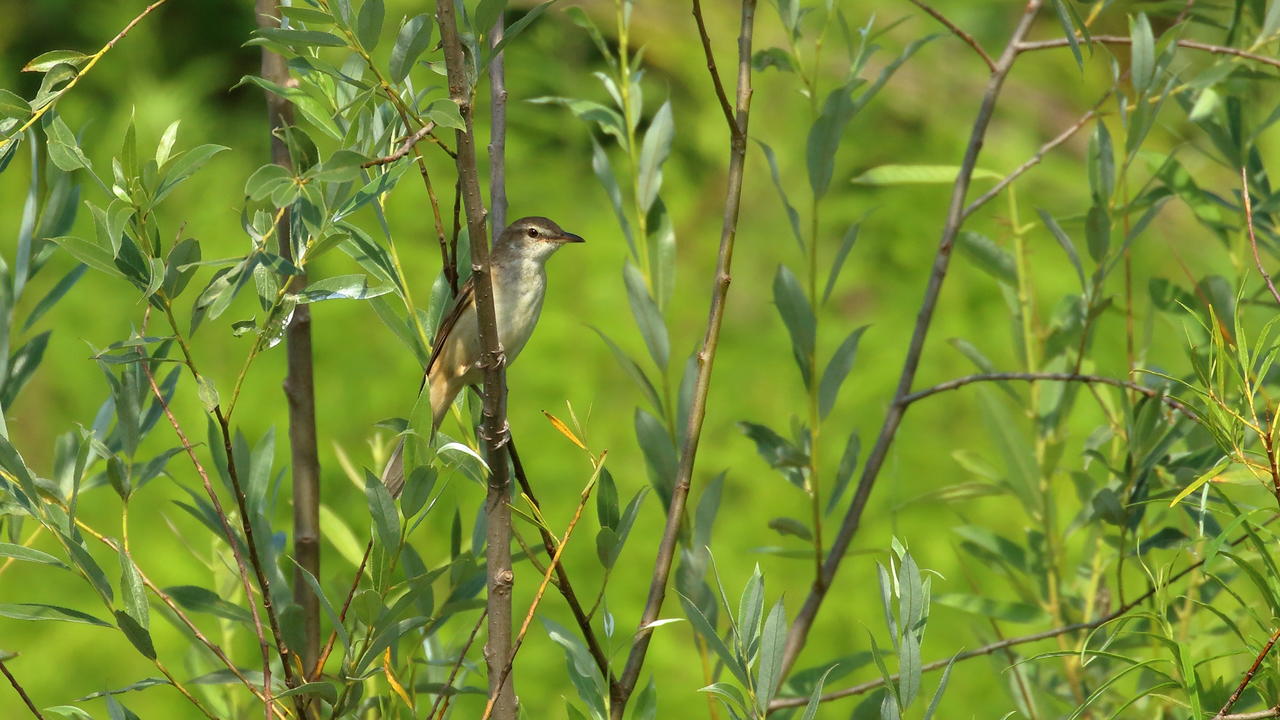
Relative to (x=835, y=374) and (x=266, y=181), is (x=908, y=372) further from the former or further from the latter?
(x=266, y=181)

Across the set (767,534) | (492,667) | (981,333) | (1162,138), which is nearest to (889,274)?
(981,333)

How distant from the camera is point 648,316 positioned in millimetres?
1685

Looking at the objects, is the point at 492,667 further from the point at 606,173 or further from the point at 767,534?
the point at 767,534

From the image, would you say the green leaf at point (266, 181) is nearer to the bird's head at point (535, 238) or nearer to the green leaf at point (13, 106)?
the green leaf at point (13, 106)

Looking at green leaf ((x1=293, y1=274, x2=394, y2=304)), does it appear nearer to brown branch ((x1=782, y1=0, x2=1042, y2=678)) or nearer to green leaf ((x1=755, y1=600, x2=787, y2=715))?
green leaf ((x1=755, y1=600, x2=787, y2=715))

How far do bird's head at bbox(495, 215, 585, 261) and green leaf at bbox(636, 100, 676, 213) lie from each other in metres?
0.92

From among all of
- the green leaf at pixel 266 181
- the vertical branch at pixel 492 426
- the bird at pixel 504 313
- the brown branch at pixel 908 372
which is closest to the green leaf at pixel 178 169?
the green leaf at pixel 266 181

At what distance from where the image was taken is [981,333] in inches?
151

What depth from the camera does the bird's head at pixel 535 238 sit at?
271 cm

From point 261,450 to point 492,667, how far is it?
1.76ft

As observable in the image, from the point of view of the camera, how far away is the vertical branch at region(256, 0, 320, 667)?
58.9 inches

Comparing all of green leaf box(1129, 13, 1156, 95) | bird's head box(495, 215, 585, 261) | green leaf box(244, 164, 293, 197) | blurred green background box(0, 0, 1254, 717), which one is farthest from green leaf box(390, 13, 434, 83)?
bird's head box(495, 215, 585, 261)

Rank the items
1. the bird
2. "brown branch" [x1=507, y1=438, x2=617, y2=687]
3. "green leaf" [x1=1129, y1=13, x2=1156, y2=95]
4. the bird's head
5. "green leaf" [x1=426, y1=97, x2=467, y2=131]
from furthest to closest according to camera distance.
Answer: the bird's head < the bird < "green leaf" [x1=1129, y1=13, x2=1156, y2=95] < "brown branch" [x1=507, y1=438, x2=617, y2=687] < "green leaf" [x1=426, y1=97, x2=467, y2=131]

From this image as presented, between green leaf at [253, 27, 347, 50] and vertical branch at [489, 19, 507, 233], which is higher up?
green leaf at [253, 27, 347, 50]
